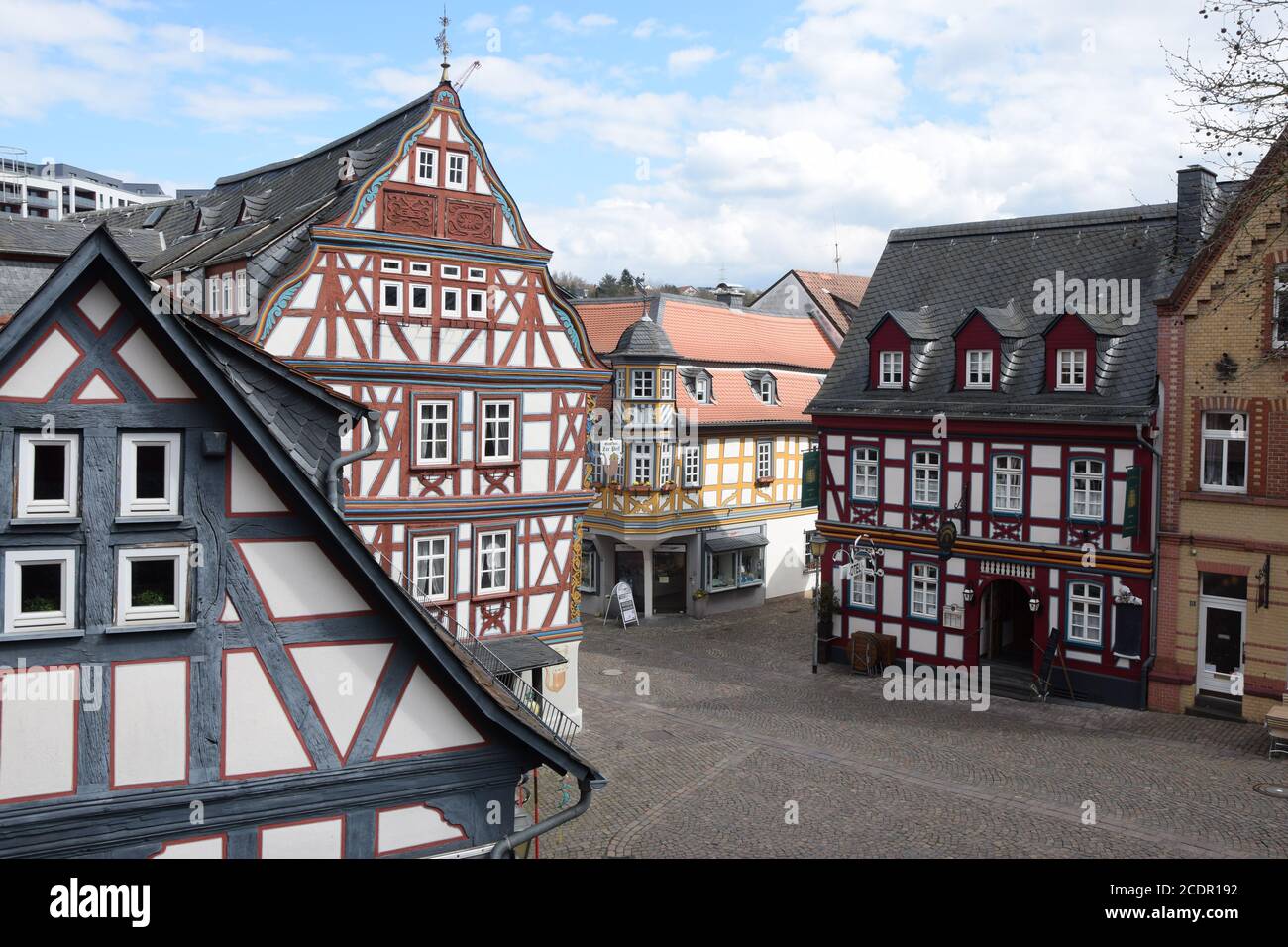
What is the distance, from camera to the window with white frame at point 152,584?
7840 millimetres

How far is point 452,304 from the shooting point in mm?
21406

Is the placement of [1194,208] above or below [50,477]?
above

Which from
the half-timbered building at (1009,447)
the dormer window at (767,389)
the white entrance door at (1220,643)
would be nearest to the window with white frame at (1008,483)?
the half-timbered building at (1009,447)

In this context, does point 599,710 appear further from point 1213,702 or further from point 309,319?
point 1213,702

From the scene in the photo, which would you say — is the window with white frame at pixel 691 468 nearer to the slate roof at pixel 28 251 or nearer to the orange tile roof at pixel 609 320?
the orange tile roof at pixel 609 320

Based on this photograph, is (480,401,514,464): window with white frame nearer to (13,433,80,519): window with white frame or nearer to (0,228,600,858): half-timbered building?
(0,228,600,858): half-timbered building

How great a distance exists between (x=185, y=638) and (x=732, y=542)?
94.7 feet

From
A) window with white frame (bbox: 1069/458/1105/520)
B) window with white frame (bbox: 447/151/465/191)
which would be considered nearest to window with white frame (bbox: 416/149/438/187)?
window with white frame (bbox: 447/151/465/191)

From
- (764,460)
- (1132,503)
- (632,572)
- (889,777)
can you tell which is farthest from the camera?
(764,460)

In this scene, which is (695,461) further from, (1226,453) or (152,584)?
(152,584)

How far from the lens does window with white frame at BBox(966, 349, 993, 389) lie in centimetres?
2633

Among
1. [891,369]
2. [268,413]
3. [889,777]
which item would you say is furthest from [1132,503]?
[268,413]

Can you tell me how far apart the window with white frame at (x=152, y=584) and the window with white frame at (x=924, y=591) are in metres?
21.8
